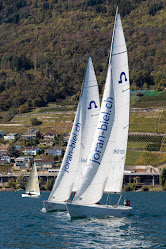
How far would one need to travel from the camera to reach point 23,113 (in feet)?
615

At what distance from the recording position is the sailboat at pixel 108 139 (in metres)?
44.0

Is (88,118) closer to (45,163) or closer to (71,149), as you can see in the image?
(71,149)

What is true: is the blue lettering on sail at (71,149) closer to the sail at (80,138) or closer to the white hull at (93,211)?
the sail at (80,138)

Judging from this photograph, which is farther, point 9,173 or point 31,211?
point 9,173

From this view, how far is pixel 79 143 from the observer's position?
53.8m

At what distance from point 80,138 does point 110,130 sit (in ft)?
32.1

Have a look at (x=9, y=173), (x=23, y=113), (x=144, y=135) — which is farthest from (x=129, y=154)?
(x=23, y=113)

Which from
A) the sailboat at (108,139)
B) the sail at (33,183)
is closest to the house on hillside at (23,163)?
the sail at (33,183)

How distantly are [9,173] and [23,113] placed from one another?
61.8m

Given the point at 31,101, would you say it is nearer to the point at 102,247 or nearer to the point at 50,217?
the point at 50,217

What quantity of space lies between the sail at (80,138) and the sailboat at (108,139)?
6442mm

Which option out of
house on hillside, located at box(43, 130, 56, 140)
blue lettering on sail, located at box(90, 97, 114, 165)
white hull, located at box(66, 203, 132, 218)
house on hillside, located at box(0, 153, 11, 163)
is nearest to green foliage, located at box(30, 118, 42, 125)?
house on hillside, located at box(43, 130, 56, 140)

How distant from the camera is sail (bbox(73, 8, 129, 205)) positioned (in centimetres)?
4391

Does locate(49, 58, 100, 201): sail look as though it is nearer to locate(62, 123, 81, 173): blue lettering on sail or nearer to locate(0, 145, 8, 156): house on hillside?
locate(62, 123, 81, 173): blue lettering on sail
